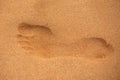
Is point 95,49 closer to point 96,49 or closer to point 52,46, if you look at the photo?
point 96,49

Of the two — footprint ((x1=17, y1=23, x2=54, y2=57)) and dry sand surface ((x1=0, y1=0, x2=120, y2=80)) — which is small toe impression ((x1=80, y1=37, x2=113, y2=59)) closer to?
dry sand surface ((x1=0, y1=0, x2=120, y2=80))

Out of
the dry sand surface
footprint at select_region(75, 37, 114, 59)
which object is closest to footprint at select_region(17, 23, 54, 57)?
the dry sand surface

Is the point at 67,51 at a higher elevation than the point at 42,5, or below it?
below

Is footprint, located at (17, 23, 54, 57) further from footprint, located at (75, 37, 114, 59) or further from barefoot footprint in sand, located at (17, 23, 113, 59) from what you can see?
footprint, located at (75, 37, 114, 59)

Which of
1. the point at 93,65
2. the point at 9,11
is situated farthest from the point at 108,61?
the point at 9,11

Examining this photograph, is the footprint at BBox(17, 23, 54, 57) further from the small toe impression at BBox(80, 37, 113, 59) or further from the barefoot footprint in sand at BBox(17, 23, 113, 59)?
the small toe impression at BBox(80, 37, 113, 59)

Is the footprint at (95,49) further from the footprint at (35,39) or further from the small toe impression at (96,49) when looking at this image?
the footprint at (35,39)

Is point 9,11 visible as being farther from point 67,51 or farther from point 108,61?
point 108,61
